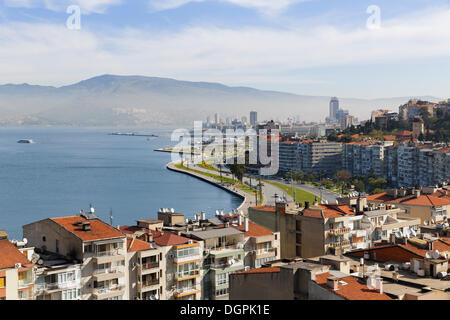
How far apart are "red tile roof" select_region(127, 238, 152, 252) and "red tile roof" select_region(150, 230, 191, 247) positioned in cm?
20

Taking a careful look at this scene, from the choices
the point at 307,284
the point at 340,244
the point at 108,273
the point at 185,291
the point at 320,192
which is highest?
the point at 307,284

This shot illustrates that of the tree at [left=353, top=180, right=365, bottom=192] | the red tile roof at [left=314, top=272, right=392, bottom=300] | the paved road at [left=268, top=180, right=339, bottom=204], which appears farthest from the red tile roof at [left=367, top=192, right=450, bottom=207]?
the tree at [left=353, top=180, right=365, bottom=192]

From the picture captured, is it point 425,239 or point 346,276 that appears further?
point 425,239

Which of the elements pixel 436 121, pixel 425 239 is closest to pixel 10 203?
pixel 425 239

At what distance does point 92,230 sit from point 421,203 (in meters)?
7.26

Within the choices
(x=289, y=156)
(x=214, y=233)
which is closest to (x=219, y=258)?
(x=214, y=233)

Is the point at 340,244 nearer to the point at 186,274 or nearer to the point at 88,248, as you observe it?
the point at 186,274

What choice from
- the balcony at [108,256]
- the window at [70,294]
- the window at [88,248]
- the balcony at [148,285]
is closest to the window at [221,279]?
the balcony at [148,285]

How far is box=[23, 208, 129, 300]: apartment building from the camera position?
21.2 feet

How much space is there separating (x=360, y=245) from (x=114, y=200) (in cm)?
2079

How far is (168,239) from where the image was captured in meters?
7.37

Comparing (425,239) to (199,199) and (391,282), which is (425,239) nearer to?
(391,282)

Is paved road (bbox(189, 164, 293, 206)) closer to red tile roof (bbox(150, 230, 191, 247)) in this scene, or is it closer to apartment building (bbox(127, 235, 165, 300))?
red tile roof (bbox(150, 230, 191, 247))

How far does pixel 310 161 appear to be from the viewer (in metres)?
38.2
